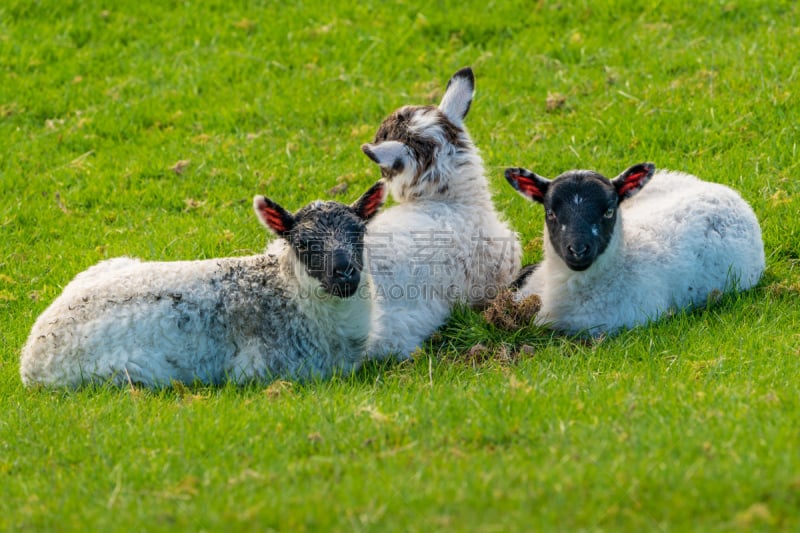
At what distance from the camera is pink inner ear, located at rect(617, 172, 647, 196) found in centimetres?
934

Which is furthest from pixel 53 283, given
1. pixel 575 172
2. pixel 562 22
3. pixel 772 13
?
pixel 772 13

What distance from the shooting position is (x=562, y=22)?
1540 cm

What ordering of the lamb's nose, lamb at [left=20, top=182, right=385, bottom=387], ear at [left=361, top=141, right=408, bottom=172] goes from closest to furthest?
lamb at [left=20, top=182, right=385, bottom=387] < the lamb's nose < ear at [left=361, top=141, right=408, bottom=172]

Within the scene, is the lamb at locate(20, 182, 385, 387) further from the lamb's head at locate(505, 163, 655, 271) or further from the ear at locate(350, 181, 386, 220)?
the lamb's head at locate(505, 163, 655, 271)

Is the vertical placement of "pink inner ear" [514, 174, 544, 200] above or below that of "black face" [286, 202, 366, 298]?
above

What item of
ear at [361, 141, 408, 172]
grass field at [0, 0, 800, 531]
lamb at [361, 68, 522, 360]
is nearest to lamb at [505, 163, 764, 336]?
grass field at [0, 0, 800, 531]

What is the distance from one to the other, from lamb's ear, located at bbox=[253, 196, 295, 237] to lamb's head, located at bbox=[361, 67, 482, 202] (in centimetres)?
174

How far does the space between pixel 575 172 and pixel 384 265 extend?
1.84 metres

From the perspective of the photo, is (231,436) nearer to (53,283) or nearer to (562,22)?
(53,283)

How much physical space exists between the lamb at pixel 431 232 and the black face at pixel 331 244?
71 cm

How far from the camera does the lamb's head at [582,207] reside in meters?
8.97

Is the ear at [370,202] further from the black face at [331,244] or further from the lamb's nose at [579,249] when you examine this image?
the lamb's nose at [579,249]

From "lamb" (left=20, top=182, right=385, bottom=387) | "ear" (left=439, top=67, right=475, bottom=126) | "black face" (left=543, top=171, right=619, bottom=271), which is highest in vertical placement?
"ear" (left=439, top=67, right=475, bottom=126)

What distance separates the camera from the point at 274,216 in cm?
873
